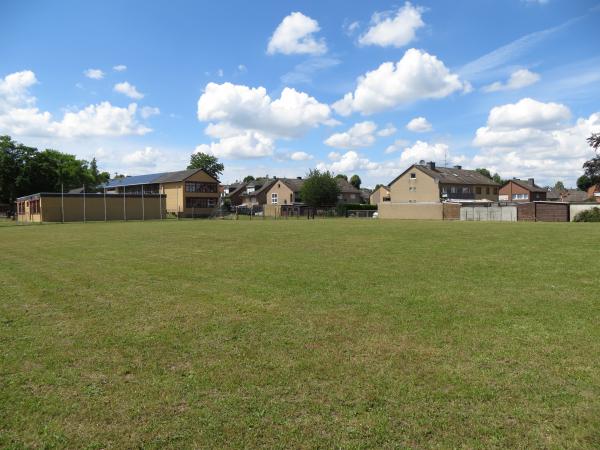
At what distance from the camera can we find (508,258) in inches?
568

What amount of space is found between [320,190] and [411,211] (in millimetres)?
24566

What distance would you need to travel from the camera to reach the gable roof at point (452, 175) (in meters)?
77.9

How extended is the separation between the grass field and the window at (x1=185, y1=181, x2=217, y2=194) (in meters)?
72.1

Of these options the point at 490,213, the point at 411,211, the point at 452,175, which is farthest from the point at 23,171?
the point at 452,175

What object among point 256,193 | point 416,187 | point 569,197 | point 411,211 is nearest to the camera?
point 411,211

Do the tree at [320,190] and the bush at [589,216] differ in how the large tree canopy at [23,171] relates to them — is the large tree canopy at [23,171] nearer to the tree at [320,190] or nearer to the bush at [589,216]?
the tree at [320,190]

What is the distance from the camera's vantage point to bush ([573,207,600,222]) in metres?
44.9

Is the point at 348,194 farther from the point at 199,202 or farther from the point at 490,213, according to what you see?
the point at 490,213

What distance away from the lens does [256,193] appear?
340 feet

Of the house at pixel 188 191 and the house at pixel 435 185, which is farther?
the house at pixel 188 191

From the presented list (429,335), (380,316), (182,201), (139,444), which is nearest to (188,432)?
(139,444)

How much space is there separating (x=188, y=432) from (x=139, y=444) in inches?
16.5

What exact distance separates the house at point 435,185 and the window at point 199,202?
35.9 meters

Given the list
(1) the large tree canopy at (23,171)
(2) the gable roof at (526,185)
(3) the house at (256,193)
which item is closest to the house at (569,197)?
(2) the gable roof at (526,185)
